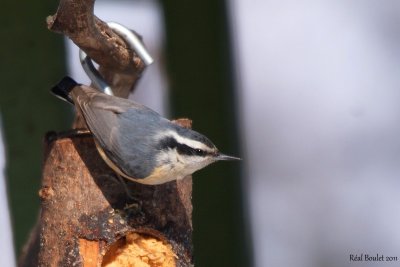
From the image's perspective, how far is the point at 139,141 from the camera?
3.08 m

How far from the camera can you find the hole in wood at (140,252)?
9.82 feet

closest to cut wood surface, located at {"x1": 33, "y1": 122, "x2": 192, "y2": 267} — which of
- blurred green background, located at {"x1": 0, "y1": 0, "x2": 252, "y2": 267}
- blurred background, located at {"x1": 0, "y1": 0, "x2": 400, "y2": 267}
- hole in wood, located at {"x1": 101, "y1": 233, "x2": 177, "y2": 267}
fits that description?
hole in wood, located at {"x1": 101, "y1": 233, "x2": 177, "y2": 267}

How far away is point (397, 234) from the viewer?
4797 millimetres

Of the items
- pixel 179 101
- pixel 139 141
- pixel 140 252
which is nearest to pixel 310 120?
pixel 179 101

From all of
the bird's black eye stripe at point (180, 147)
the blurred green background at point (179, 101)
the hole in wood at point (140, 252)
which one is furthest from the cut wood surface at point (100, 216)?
the blurred green background at point (179, 101)

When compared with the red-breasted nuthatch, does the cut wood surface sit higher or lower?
lower

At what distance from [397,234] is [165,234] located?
2.12 metres

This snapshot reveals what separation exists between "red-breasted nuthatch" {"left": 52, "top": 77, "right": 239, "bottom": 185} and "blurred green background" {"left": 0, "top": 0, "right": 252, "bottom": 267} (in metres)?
0.98

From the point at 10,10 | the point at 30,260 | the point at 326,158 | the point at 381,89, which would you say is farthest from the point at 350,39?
the point at 30,260

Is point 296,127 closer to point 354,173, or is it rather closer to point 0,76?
point 354,173

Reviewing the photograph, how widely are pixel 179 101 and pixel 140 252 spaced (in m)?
1.39

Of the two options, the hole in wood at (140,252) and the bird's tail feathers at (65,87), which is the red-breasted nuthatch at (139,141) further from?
the hole in wood at (140,252)

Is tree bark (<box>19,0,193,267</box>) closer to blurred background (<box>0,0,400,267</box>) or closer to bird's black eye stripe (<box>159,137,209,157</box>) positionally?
bird's black eye stripe (<box>159,137,209,157</box>)

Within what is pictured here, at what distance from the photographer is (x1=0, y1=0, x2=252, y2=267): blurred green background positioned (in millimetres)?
4074
